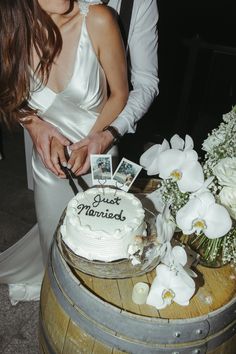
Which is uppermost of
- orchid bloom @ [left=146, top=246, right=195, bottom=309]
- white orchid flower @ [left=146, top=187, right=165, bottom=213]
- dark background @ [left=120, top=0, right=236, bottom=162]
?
orchid bloom @ [left=146, top=246, right=195, bottom=309]

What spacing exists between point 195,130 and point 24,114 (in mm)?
2620

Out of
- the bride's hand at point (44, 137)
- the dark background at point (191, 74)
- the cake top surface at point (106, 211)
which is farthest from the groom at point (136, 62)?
the dark background at point (191, 74)

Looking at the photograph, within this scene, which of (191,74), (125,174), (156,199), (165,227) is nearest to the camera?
(165,227)

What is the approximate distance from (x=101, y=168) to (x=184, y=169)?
17.6 inches

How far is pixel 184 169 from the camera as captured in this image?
3.99ft

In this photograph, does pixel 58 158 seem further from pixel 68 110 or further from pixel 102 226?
pixel 102 226

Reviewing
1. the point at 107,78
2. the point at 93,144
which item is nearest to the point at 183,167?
the point at 93,144

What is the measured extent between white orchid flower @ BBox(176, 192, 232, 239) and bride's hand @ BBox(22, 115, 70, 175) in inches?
31.3

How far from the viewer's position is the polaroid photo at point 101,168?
5.15ft

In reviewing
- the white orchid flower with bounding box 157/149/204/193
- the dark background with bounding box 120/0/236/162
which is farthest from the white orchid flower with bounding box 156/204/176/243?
the dark background with bounding box 120/0/236/162

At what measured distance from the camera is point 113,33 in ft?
5.61

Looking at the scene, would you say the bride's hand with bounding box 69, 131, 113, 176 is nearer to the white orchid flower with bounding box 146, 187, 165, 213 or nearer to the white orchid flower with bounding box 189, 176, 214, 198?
the white orchid flower with bounding box 146, 187, 165, 213

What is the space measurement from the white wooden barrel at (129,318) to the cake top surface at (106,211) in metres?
0.16

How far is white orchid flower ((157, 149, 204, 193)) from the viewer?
1207mm
